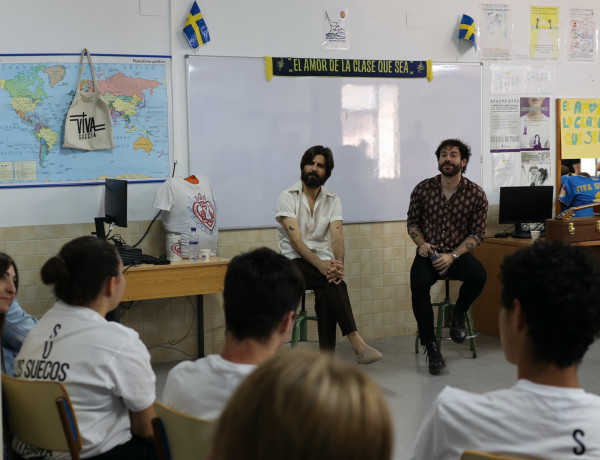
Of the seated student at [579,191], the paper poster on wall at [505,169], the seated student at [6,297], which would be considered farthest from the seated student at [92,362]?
the seated student at [579,191]

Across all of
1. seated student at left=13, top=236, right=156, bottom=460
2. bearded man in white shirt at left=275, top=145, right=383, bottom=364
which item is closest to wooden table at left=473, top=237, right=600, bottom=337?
bearded man in white shirt at left=275, top=145, right=383, bottom=364

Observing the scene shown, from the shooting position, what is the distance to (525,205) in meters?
5.59

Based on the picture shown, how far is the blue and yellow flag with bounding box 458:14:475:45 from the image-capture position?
546 cm

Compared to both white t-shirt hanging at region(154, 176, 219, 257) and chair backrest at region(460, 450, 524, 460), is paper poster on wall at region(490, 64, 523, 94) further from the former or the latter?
chair backrest at region(460, 450, 524, 460)

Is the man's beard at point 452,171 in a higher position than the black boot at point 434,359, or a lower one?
higher

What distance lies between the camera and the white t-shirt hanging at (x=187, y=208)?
4562 millimetres

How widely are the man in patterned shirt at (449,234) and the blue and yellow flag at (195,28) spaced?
1.80m

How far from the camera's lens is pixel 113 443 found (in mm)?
1910

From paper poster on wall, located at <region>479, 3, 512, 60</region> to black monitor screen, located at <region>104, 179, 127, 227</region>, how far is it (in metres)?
3.10

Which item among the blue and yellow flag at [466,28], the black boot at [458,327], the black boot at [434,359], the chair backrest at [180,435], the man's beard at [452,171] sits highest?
the blue and yellow flag at [466,28]

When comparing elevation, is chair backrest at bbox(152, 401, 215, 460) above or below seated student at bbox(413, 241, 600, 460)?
below

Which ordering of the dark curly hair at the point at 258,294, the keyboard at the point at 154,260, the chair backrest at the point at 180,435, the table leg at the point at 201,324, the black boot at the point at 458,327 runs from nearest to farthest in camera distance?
the chair backrest at the point at 180,435 → the dark curly hair at the point at 258,294 → the keyboard at the point at 154,260 → the black boot at the point at 458,327 → the table leg at the point at 201,324

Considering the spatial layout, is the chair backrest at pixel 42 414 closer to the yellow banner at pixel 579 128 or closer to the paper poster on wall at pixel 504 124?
the paper poster on wall at pixel 504 124

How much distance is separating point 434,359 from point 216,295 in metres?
1.59
